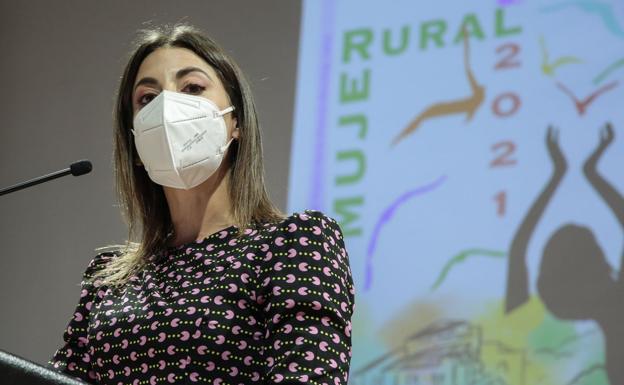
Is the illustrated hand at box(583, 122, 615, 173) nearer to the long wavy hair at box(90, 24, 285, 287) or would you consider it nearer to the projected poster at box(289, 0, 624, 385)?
the projected poster at box(289, 0, 624, 385)

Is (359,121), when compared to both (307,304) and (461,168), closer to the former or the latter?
(461,168)

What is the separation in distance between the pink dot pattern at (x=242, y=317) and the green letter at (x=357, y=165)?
1174mm

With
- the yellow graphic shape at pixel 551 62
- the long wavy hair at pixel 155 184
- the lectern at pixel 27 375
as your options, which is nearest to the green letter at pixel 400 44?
the yellow graphic shape at pixel 551 62

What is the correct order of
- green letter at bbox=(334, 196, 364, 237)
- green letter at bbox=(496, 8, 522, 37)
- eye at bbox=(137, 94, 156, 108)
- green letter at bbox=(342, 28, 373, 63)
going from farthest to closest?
green letter at bbox=(342, 28, 373, 63) → green letter at bbox=(334, 196, 364, 237) → green letter at bbox=(496, 8, 522, 37) → eye at bbox=(137, 94, 156, 108)

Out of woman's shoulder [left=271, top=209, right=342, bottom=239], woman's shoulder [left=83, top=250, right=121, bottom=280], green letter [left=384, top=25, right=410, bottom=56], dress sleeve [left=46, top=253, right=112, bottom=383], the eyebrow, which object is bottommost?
dress sleeve [left=46, top=253, right=112, bottom=383]

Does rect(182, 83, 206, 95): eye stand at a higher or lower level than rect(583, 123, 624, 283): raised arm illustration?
higher

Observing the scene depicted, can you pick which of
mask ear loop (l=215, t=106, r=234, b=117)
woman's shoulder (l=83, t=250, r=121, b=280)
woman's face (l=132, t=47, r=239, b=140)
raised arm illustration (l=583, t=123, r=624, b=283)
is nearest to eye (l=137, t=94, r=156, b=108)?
woman's face (l=132, t=47, r=239, b=140)

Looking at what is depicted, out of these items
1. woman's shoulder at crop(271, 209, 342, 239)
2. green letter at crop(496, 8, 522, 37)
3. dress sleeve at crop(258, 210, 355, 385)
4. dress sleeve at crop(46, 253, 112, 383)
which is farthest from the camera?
green letter at crop(496, 8, 522, 37)

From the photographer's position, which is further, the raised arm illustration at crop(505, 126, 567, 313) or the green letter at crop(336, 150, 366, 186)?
the green letter at crop(336, 150, 366, 186)

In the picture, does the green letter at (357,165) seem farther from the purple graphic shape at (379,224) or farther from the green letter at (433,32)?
the green letter at (433,32)

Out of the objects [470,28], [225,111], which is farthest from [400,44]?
[225,111]

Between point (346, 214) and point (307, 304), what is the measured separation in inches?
53.7

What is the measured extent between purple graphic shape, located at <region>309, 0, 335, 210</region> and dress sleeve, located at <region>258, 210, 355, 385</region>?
4.18ft

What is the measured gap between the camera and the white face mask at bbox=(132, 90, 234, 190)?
5.96 ft
